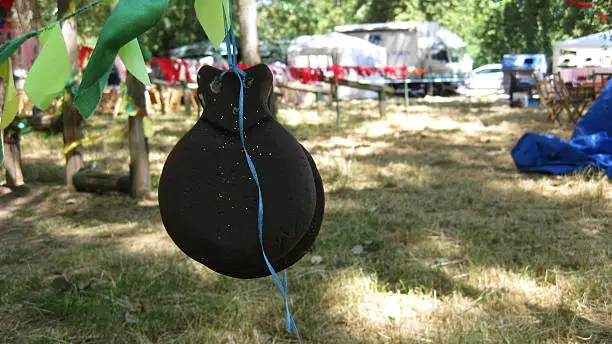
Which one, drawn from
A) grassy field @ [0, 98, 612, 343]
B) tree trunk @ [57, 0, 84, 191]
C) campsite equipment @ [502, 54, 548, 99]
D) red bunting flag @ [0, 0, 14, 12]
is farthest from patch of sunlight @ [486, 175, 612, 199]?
campsite equipment @ [502, 54, 548, 99]

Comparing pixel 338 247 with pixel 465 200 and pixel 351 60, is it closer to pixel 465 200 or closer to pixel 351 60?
pixel 465 200

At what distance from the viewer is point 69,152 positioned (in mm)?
5691

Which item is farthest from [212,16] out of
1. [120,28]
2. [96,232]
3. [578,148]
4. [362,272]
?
[578,148]

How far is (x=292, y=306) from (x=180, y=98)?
16799 millimetres

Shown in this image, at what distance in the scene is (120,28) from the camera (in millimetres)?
862

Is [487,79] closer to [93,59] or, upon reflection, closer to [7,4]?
[7,4]

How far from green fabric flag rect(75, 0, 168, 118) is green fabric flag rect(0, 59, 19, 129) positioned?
0.49 meters

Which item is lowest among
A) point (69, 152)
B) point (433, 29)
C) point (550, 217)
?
point (550, 217)

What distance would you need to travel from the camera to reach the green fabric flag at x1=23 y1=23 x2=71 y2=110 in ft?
3.56

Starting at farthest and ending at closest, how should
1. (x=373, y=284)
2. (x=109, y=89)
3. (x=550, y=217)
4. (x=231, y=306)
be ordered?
(x=109, y=89), (x=550, y=217), (x=373, y=284), (x=231, y=306)

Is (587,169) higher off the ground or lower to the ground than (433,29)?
lower

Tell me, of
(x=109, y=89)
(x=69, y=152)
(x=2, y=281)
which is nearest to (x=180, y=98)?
(x=109, y=89)

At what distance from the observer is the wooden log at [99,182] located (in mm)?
5527

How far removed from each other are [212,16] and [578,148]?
603 centimetres
